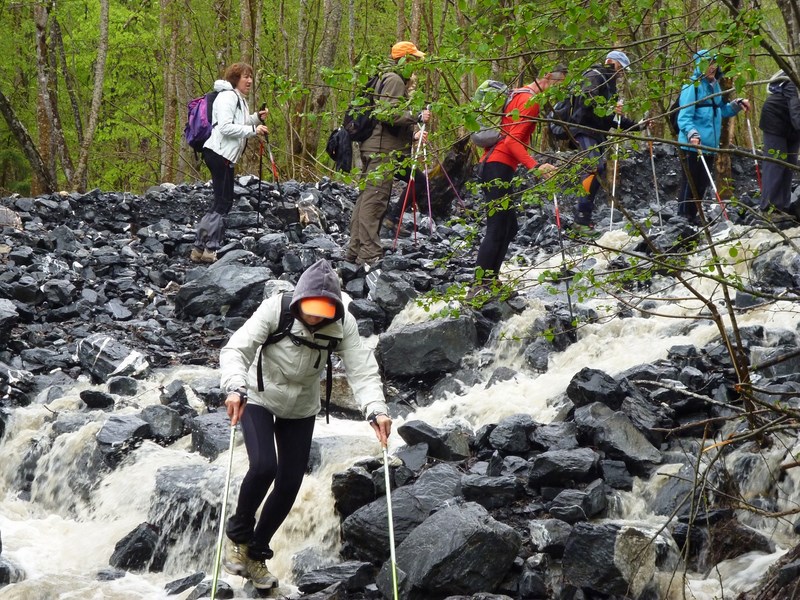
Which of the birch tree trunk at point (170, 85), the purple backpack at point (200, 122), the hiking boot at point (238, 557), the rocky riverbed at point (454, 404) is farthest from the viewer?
the birch tree trunk at point (170, 85)

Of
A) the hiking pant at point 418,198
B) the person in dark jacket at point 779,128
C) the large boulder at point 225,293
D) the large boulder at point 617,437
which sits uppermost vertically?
the person in dark jacket at point 779,128

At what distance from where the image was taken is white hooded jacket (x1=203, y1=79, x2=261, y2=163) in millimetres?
12891

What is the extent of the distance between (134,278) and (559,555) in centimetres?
965

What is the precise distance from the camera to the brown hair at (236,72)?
12.7 m

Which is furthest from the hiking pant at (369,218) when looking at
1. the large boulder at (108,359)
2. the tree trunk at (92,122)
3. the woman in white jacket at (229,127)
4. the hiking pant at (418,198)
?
the tree trunk at (92,122)

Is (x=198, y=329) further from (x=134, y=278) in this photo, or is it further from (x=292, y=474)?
(x=292, y=474)

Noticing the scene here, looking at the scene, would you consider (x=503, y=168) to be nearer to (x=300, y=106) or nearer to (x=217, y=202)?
(x=217, y=202)

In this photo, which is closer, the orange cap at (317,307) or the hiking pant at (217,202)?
the orange cap at (317,307)

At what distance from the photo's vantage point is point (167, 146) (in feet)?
78.7

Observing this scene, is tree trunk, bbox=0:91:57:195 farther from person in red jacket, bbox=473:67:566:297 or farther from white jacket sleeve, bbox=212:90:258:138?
person in red jacket, bbox=473:67:566:297

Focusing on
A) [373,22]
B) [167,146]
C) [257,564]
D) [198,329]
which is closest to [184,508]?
[257,564]

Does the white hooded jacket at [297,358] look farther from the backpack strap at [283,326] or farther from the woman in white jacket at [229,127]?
the woman in white jacket at [229,127]

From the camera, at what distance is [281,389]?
6180 mm

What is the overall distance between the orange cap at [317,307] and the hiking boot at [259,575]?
79.2 inches
